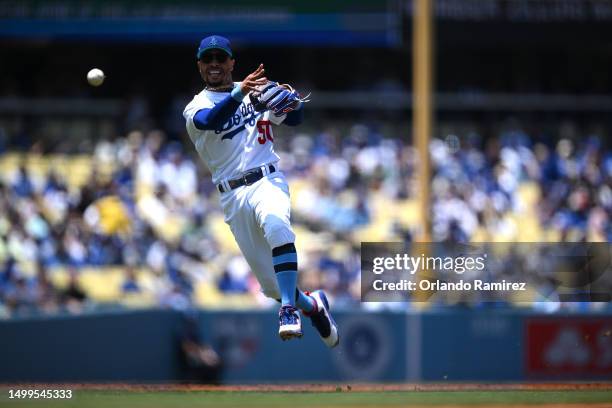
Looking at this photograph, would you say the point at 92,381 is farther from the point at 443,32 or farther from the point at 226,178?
the point at 443,32

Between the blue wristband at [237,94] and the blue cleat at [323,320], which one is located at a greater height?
the blue wristband at [237,94]

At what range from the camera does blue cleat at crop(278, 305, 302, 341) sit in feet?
26.5

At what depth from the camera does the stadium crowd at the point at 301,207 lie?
15266 millimetres

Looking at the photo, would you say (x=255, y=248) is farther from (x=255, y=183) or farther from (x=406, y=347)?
(x=406, y=347)

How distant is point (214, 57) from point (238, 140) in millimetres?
597

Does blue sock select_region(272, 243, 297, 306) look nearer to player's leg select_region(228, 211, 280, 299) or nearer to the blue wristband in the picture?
player's leg select_region(228, 211, 280, 299)

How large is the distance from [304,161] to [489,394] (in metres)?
8.55

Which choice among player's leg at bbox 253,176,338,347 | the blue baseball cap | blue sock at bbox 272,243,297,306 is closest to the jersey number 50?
player's leg at bbox 253,176,338,347

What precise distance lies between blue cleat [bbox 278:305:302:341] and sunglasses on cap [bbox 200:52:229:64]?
1769 millimetres

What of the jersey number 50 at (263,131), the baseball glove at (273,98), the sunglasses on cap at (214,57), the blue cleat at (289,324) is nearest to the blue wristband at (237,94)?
the baseball glove at (273,98)

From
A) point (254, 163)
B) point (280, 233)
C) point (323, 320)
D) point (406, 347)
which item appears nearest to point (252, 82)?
point (254, 163)

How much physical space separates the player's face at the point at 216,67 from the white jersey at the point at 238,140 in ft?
0.30

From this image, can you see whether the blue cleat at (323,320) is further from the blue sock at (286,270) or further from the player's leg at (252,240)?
the blue sock at (286,270)

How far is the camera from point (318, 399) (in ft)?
29.7
